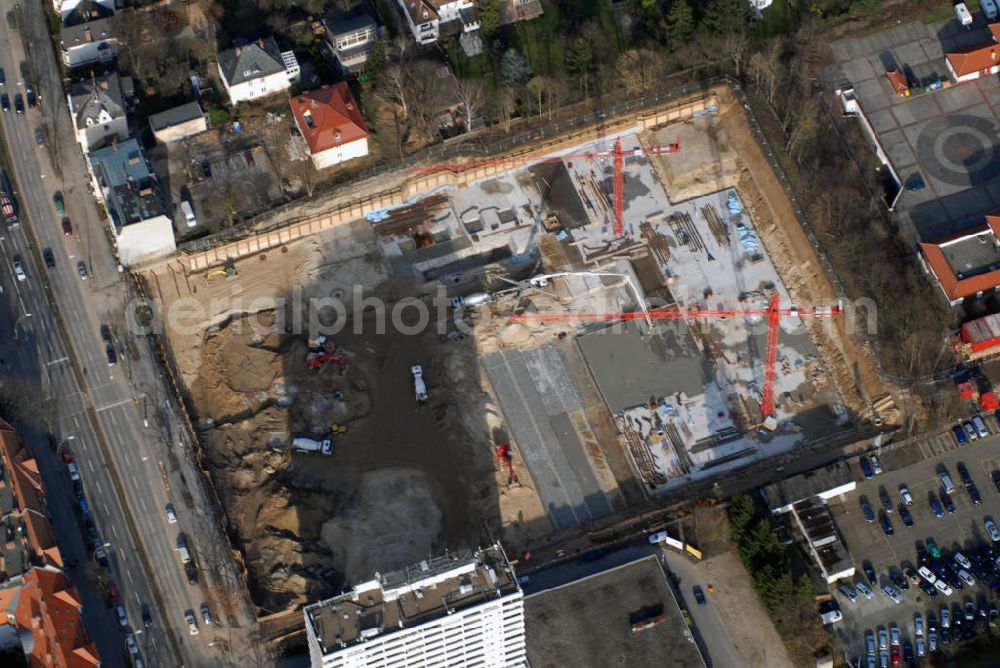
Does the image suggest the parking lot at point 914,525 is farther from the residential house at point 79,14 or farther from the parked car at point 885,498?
the residential house at point 79,14

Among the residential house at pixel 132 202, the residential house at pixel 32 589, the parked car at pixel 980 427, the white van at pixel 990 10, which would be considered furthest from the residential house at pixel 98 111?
the white van at pixel 990 10

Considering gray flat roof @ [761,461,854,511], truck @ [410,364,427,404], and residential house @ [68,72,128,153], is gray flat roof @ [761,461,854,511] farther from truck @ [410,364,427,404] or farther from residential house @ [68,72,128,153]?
residential house @ [68,72,128,153]

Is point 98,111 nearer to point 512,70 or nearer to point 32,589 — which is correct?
point 512,70

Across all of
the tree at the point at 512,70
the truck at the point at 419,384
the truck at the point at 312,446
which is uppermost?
the tree at the point at 512,70

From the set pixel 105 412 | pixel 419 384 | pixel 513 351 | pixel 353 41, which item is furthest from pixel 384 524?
pixel 353 41

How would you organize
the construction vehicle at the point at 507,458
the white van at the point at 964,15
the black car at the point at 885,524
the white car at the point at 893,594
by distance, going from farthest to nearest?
the white van at the point at 964,15
the construction vehicle at the point at 507,458
the black car at the point at 885,524
the white car at the point at 893,594

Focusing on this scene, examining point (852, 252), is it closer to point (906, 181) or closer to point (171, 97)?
point (906, 181)

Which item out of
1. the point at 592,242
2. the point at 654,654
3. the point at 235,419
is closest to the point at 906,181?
the point at 592,242
